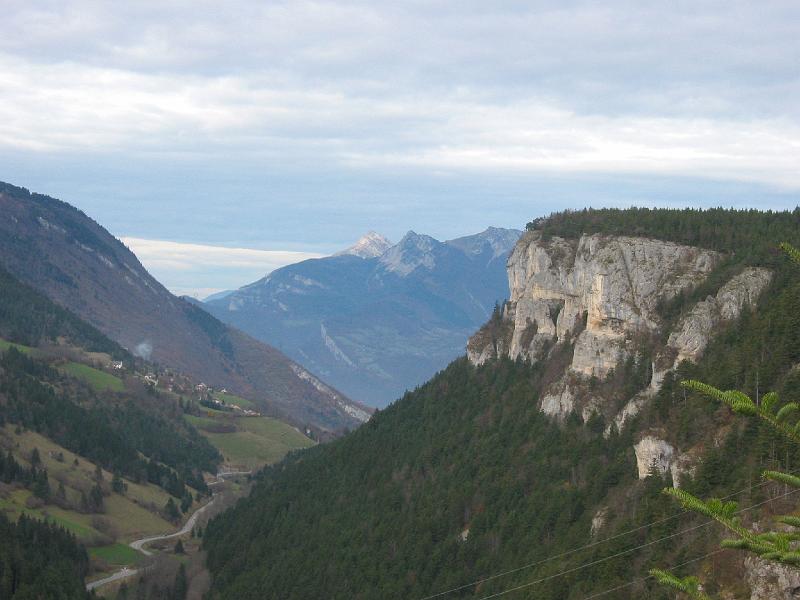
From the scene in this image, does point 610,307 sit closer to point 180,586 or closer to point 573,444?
point 573,444

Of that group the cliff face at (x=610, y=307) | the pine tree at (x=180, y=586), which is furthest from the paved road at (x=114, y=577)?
the cliff face at (x=610, y=307)

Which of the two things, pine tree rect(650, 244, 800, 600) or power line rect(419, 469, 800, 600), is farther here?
power line rect(419, 469, 800, 600)

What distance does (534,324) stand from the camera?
15312cm

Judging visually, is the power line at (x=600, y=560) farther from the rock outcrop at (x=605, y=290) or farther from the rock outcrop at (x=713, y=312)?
the rock outcrop at (x=605, y=290)

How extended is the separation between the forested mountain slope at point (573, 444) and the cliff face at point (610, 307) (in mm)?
281

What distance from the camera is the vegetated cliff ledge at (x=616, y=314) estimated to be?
111m

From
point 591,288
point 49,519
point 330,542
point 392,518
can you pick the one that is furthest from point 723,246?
point 49,519

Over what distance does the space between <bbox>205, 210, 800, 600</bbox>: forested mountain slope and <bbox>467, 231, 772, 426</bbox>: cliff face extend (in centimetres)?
28

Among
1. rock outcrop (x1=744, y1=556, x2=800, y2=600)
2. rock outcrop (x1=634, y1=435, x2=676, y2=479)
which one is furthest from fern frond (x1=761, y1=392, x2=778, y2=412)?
rock outcrop (x1=634, y1=435, x2=676, y2=479)

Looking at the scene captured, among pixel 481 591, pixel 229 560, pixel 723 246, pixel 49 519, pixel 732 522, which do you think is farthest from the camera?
pixel 49 519

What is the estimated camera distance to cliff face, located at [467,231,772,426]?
11138cm

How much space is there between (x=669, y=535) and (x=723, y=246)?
2042 inches

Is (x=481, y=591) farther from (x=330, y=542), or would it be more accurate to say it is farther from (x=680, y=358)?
(x=330, y=542)

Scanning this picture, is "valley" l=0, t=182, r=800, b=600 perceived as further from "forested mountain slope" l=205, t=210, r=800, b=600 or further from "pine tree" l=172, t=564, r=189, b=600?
"pine tree" l=172, t=564, r=189, b=600
